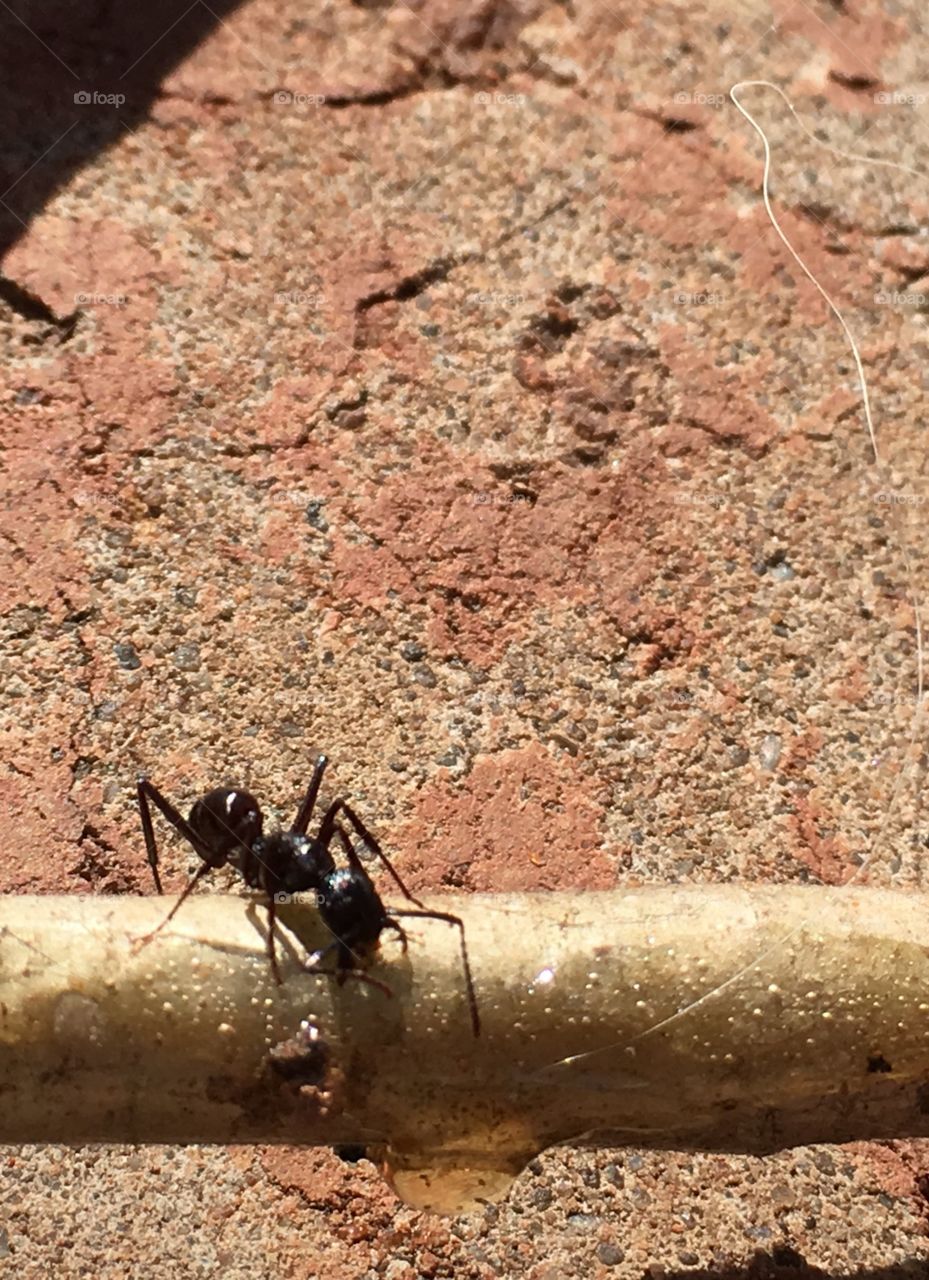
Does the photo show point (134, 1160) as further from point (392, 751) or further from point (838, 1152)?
point (838, 1152)

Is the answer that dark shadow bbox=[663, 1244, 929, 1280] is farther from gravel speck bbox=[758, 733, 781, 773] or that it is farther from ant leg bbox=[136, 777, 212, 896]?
ant leg bbox=[136, 777, 212, 896]

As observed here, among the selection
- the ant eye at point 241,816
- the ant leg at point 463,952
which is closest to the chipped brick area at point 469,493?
the ant eye at point 241,816

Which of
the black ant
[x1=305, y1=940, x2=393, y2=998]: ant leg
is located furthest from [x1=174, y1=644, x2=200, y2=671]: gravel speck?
[x1=305, y1=940, x2=393, y2=998]: ant leg

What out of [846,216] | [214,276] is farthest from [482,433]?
[846,216]

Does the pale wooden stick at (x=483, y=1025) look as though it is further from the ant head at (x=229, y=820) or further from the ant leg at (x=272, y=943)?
the ant head at (x=229, y=820)

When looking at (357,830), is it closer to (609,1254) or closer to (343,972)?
(343,972)
